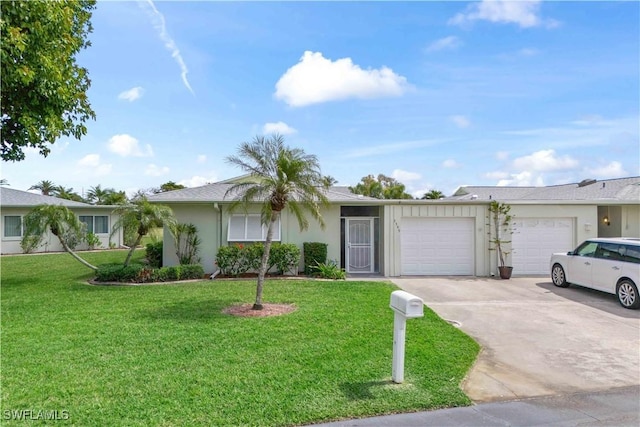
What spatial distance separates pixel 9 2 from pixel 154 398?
23.8 ft

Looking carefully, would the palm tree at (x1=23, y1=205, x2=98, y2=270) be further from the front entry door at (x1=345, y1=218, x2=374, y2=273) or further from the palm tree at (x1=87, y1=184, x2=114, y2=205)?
the palm tree at (x1=87, y1=184, x2=114, y2=205)

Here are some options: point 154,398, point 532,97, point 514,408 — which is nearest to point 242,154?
point 154,398

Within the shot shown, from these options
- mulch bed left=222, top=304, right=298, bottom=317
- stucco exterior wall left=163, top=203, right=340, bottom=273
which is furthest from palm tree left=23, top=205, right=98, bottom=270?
mulch bed left=222, top=304, right=298, bottom=317

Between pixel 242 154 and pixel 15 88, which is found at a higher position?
pixel 15 88

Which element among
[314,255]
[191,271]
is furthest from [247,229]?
[314,255]

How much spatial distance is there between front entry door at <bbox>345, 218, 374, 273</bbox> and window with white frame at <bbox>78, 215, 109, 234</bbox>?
18427 mm

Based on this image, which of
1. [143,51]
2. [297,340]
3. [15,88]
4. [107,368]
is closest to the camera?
[107,368]

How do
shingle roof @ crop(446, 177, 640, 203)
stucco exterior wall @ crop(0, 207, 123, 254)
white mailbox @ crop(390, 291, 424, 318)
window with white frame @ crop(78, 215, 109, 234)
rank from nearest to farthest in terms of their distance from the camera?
white mailbox @ crop(390, 291, 424, 318) → shingle roof @ crop(446, 177, 640, 203) → stucco exterior wall @ crop(0, 207, 123, 254) → window with white frame @ crop(78, 215, 109, 234)

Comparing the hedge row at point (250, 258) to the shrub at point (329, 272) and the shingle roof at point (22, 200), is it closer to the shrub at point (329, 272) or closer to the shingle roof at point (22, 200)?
the shrub at point (329, 272)

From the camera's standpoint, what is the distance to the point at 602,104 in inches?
553

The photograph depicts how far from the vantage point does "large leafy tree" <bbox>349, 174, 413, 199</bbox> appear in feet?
111

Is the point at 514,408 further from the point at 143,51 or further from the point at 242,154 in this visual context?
the point at 143,51

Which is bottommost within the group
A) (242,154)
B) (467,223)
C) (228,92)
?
(467,223)

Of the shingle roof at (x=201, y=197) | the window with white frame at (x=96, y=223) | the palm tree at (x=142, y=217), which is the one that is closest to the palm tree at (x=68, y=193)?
the window with white frame at (x=96, y=223)
